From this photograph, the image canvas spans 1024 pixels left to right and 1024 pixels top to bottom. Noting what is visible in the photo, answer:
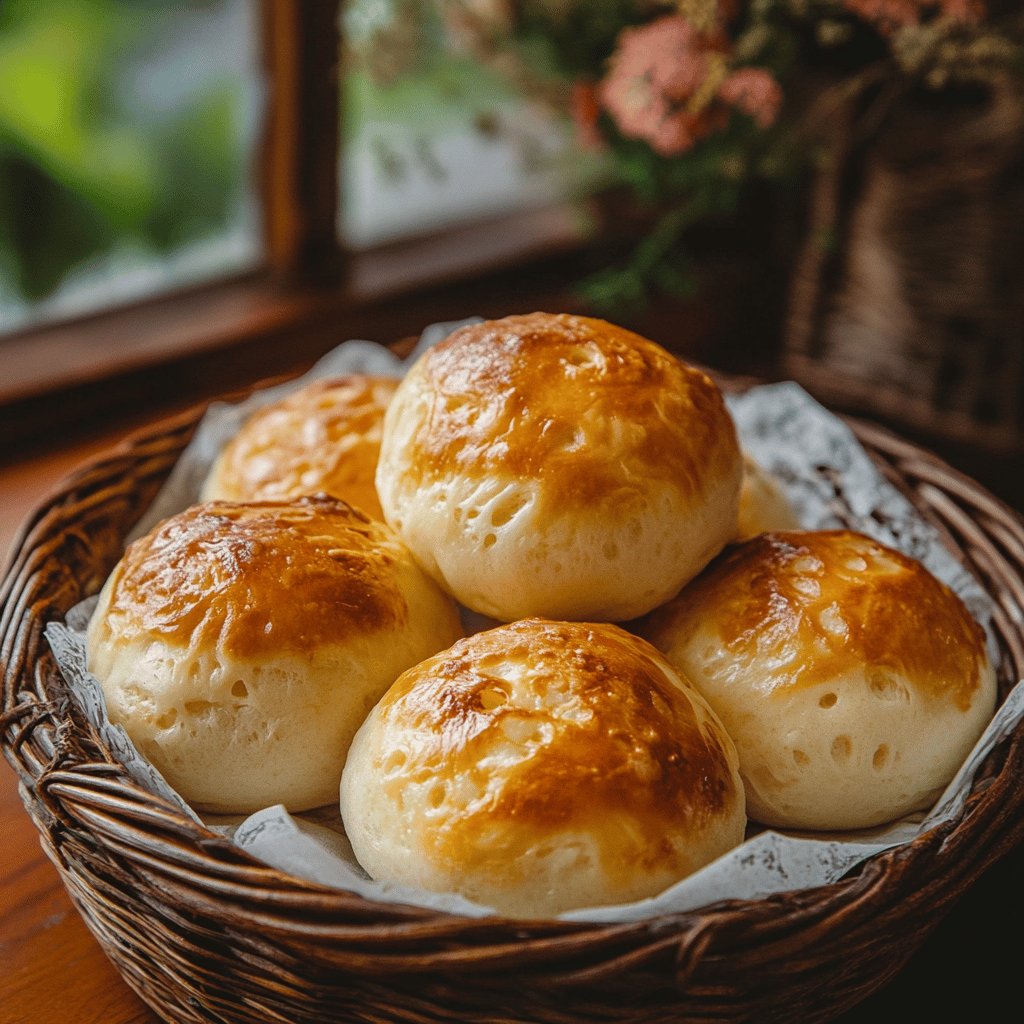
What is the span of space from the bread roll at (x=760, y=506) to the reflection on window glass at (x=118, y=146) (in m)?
1.15

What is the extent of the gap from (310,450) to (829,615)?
1.89 ft

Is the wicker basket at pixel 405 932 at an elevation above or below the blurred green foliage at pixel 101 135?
below

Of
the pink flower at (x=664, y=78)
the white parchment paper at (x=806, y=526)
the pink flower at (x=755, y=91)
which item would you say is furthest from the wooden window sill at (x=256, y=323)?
the pink flower at (x=755, y=91)

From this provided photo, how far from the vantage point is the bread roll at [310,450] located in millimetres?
1221

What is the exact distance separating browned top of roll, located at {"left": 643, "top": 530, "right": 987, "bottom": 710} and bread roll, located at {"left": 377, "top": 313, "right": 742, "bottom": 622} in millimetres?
43

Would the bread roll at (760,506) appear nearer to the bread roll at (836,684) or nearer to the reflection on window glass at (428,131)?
the bread roll at (836,684)

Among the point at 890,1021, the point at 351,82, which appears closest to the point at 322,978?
the point at 890,1021

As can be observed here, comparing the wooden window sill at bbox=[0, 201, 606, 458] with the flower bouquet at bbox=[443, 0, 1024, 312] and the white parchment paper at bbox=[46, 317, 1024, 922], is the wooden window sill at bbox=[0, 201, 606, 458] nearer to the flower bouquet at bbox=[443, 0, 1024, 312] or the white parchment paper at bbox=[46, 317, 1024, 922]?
the flower bouquet at bbox=[443, 0, 1024, 312]

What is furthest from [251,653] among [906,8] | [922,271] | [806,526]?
[922,271]

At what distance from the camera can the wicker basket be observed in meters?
0.72

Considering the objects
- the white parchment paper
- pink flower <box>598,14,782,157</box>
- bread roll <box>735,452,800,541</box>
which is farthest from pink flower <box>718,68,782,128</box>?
bread roll <box>735,452,800,541</box>

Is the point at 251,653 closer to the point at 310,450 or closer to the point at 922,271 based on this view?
the point at 310,450

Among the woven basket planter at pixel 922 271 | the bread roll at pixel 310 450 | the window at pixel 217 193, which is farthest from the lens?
the woven basket planter at pixel 922 271

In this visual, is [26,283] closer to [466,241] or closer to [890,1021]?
[466,241]
